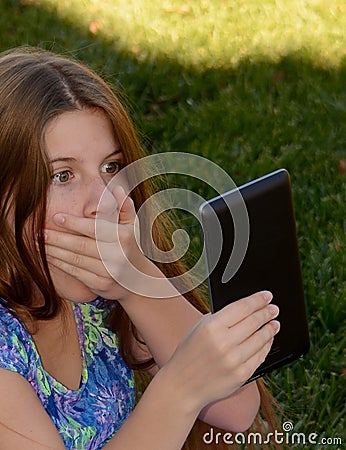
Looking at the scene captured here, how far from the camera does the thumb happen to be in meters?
1.96

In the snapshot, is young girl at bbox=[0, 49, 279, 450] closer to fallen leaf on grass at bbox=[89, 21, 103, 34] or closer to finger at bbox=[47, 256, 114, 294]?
finger at bbox=[47, 256, 114, 294]

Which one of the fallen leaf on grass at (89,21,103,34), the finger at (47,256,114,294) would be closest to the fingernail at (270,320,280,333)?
the finger at (47,256,114,294)

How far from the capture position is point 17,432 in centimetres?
189

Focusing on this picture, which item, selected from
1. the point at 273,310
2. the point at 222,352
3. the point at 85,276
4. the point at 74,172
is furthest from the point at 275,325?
the point at 74,172

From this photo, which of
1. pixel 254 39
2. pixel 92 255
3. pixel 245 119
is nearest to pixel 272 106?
pixel 245 119

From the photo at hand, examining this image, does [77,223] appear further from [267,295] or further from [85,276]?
[267,295]

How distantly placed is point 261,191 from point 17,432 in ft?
2.03

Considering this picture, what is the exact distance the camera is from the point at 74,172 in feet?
6.47

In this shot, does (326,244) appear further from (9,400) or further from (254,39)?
(9,400)

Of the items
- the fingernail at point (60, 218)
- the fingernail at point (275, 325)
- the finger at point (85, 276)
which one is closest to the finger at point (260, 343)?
the fingernail at point (275, 325)

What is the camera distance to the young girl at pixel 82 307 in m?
1.86

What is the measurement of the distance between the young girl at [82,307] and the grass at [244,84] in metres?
0.92

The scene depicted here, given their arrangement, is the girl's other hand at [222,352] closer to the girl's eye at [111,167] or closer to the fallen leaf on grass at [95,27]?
the girl's eye at [111,167]

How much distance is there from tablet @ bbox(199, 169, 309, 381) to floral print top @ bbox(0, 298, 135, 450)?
38 cm
